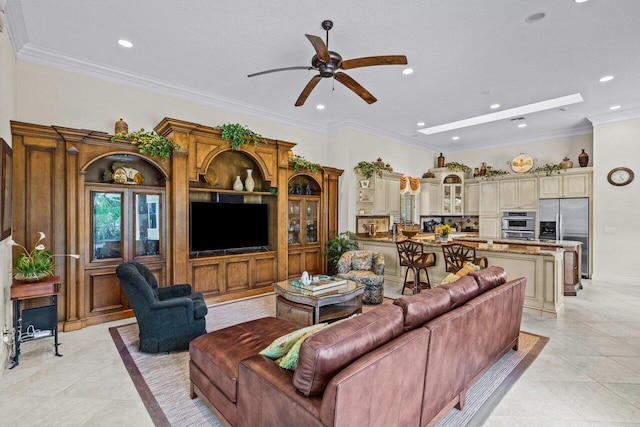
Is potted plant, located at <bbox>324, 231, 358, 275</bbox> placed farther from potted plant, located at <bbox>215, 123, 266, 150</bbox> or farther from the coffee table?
potted plant, located at <bbox>215, 123, 266, 150</bbox>

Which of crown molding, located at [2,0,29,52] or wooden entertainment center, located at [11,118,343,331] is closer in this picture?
crown molding, located at [2,0,29,52]

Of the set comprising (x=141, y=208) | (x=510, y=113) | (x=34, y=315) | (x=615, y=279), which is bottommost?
(x=615, y=279)

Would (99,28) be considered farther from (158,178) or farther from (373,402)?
(373,402)

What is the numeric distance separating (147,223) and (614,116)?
28.7ft

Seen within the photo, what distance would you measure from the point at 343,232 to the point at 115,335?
4.40m

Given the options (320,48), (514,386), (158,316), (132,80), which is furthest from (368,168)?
(158,316)

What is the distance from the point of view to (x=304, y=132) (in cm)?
663

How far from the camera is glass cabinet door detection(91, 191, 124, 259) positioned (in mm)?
3934

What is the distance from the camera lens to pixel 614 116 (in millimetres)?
6039

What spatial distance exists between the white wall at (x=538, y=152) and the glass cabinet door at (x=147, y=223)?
27.1 feet

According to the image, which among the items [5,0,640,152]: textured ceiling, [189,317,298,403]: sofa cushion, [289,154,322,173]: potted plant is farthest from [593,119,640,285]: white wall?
[189,317,298,403]: sofa cushion

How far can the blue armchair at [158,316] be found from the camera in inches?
118

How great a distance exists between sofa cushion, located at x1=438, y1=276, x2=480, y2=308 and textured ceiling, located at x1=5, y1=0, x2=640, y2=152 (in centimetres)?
259

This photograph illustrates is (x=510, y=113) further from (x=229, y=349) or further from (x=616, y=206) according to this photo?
(x=229, y=349)
